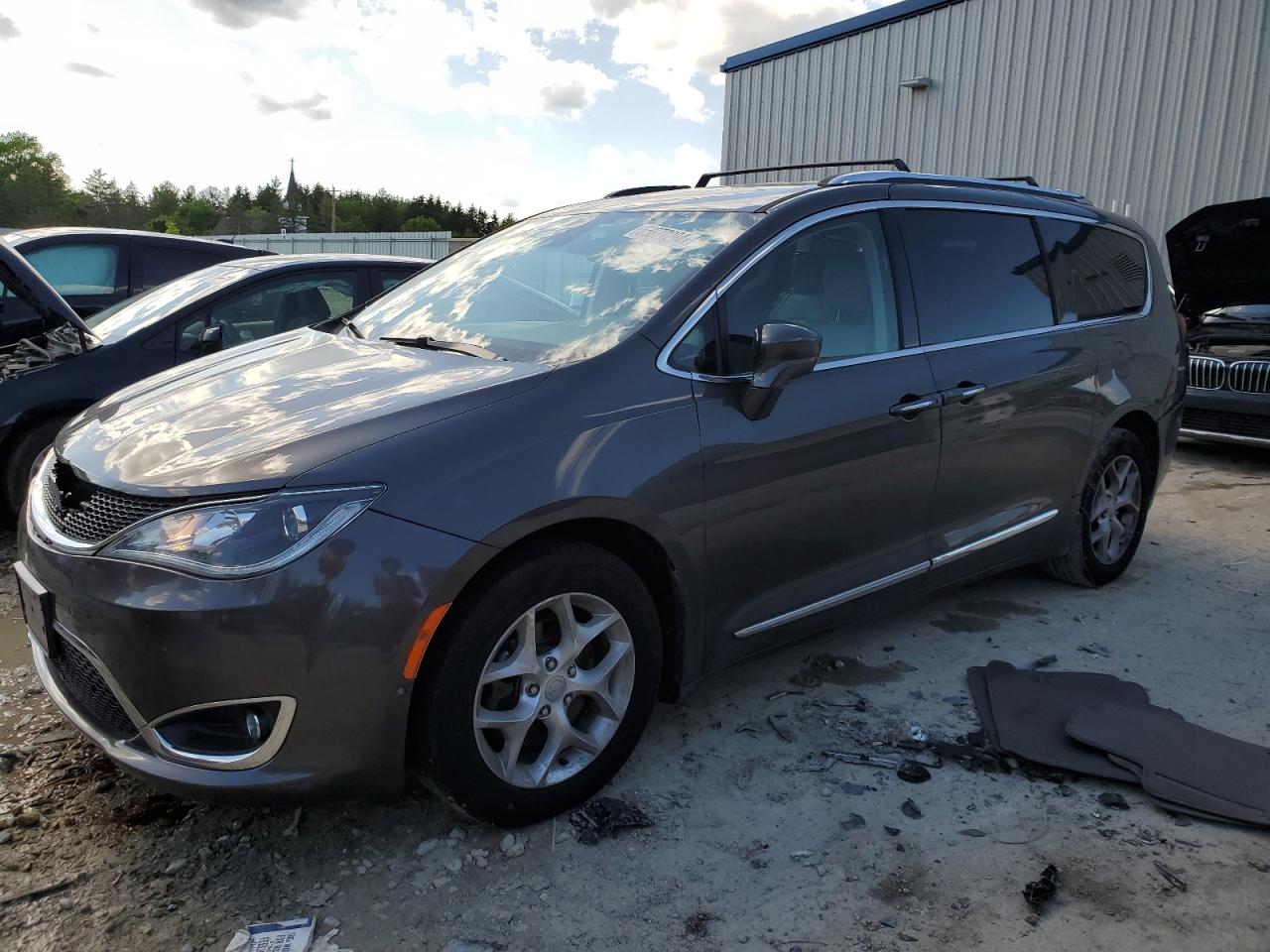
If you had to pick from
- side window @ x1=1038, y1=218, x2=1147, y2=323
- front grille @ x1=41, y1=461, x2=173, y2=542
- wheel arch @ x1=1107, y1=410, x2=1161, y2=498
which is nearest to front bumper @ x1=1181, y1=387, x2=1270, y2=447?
wheel arch @ x1=1107, y1=410, x2=1161, y2=498

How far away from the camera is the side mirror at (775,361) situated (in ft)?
9.07

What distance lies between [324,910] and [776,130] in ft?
57.8

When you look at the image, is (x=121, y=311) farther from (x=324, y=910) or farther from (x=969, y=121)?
(x=969, y=121)

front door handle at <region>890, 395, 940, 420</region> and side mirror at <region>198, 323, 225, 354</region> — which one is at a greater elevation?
side mirror at <region>198, 323, 225, 354</region>

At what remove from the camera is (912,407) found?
337cm

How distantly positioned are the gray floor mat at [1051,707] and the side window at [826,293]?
130cm

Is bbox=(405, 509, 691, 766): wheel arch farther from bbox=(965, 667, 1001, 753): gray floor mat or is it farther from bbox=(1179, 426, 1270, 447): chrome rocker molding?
bbox=(1179, 426, 1270, 447): chrome rocker molding

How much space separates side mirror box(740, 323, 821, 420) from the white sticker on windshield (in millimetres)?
458

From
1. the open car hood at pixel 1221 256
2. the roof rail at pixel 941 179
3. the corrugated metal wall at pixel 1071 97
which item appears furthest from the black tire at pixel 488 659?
the corrugated metal wall at pixel 1071 97

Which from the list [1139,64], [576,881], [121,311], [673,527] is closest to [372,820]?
[576,881]

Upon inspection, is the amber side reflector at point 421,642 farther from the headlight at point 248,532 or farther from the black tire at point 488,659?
the headlight at point 248,532

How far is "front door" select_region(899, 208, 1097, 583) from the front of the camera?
3.59 m

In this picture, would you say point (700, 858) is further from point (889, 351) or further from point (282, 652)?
point (889, 351)

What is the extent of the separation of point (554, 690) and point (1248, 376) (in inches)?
268
